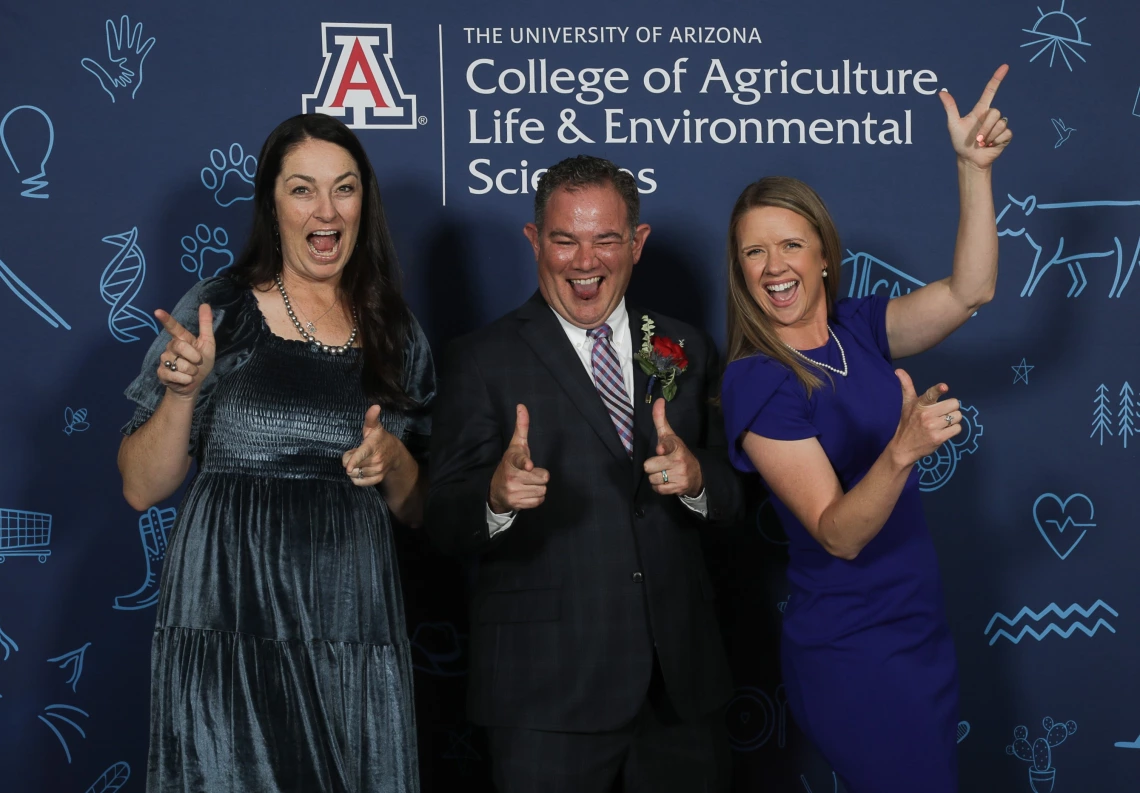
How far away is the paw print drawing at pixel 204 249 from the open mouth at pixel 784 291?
5.15 ft

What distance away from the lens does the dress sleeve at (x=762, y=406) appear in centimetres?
206

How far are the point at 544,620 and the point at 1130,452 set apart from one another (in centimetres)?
191

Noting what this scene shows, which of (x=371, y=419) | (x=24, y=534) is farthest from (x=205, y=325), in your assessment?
(x=24, y=534)

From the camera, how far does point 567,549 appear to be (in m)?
2.23

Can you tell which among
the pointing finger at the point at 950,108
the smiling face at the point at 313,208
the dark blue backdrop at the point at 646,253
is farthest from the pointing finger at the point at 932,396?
the dark blue backdrop at the point at 646,253

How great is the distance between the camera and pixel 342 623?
6.99ft

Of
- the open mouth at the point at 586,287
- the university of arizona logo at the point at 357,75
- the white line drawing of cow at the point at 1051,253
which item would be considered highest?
the university of arizona logo at the point at 357,75

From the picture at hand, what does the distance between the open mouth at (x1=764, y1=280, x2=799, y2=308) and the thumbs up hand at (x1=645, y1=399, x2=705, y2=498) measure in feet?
1.11

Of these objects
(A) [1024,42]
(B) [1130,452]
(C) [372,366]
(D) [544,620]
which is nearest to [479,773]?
(D) [544,620]

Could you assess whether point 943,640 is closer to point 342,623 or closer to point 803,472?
point 803,472

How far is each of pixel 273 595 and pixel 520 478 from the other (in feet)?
1.76

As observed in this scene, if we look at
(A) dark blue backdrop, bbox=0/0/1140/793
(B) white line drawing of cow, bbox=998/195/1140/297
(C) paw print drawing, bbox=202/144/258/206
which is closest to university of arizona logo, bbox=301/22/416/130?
(A) dark blue backdrop, bbox=0/0/1140/793

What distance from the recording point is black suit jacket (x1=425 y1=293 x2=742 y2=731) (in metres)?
2.18

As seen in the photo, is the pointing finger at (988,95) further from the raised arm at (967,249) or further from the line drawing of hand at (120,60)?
the line drawing of hand at (120,60)
